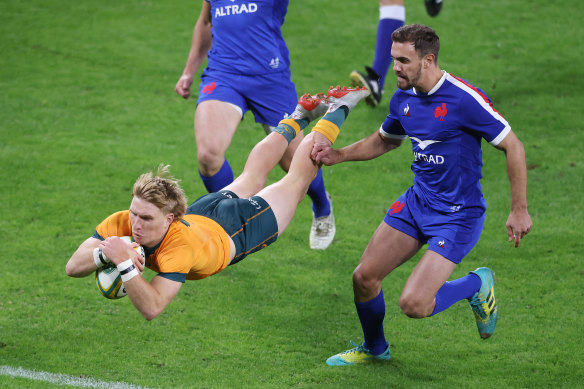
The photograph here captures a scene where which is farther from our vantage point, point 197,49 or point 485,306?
point 197,49

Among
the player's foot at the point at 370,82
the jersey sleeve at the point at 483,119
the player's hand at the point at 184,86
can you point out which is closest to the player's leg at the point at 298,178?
the jersey sleeve at the point at 483,119

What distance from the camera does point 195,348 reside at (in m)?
5.62

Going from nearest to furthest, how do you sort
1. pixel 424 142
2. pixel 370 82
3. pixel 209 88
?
pixel 424 142, pixel 209 88, pixel 370 82

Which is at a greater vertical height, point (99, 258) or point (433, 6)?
point (433, 6)

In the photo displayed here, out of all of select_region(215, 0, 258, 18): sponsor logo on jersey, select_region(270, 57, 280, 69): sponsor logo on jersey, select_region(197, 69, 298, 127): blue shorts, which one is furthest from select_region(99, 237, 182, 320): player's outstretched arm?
select_region(215, 0, 258, 18): sponsor logo on jersey

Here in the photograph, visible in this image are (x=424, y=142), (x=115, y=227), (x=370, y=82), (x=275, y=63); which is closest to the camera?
(x=115, y=227)

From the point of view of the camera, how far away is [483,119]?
4.85 m

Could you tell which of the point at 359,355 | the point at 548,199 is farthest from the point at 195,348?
the point at 548,199

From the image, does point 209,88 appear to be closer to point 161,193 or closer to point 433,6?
point 161,193

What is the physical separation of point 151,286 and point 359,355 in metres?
1.87

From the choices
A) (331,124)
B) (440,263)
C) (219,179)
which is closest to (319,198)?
(219,179)

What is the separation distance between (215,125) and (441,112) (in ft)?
6.98

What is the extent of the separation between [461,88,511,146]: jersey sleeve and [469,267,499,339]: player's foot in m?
1.16

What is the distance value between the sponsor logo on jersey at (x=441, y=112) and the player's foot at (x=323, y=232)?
2.33 metres
